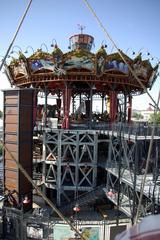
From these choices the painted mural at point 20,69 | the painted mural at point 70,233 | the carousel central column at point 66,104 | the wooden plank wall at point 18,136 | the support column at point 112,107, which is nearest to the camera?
the painted mural at point 70,233

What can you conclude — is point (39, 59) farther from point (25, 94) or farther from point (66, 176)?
point (66, 176)

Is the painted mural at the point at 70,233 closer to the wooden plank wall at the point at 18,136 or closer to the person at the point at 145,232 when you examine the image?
the wooden plank wall at the point at 18,136

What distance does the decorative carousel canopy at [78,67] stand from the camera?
27156 mm

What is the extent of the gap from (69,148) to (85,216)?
696cm

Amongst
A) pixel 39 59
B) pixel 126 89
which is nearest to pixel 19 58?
pixel 39 59

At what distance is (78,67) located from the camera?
27.3m

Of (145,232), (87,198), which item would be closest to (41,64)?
(87,198)

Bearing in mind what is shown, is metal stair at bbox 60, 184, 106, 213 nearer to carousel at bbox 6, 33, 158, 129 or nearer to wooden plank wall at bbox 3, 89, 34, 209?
wooden plank wall at bbox 3, 89, 34, 209

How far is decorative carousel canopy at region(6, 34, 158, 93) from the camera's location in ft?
89.1

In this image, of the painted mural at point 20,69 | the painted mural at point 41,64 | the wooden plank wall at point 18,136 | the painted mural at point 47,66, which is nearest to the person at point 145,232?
the wooden plank wall at point 18,136

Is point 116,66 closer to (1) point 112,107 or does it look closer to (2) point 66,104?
(1) point 112,107

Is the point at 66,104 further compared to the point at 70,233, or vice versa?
the point at 66,104

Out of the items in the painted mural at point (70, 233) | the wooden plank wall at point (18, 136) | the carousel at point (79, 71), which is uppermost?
the carousel at point (79, 71)

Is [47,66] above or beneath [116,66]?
beneath
